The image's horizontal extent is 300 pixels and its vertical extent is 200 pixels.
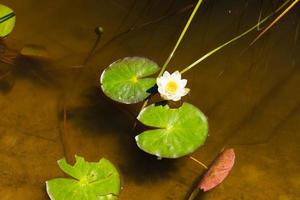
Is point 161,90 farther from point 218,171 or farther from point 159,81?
point 218,171

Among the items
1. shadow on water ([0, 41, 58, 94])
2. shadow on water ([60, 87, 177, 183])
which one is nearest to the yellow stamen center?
shadow on water ([60, 87, 177, 183])

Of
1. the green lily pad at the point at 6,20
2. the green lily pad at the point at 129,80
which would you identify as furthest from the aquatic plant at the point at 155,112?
the green lily pad at the point at 6,20

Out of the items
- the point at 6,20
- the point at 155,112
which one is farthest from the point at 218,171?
the point at 6,20

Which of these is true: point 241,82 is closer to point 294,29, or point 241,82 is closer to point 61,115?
point 294,29

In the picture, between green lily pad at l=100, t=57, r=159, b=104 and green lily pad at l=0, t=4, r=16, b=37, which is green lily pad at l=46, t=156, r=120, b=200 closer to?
green lily pad at l=100, t=57, r=159, b=104

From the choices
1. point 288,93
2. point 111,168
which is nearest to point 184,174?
point 111,168
